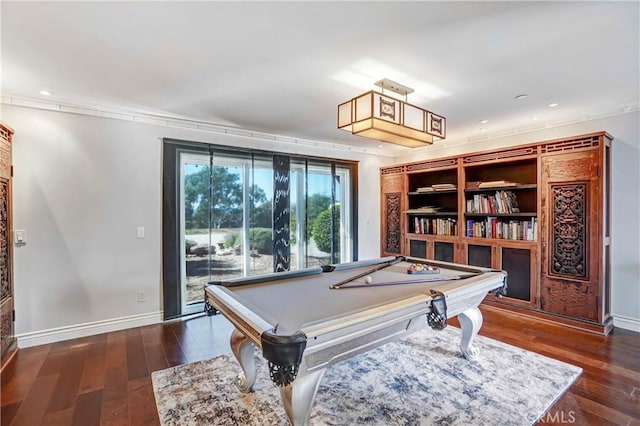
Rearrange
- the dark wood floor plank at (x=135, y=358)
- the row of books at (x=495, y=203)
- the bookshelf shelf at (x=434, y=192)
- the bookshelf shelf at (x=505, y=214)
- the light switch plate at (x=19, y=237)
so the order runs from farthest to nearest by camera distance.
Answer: the bookshelf shelf at (x=434, y=192) < the row of books at (x=495, y=203) < the bookshelf shelf at (x=505, y=214) < the light switch plate at (x=19, y=237) < the dark wood floor plank at (x=135, y=358)

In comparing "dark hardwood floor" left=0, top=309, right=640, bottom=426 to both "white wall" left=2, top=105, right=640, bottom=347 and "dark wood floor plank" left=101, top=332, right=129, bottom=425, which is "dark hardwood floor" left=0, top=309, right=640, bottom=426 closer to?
"dark wood floor plank" left=101, top=332, right=129, bottom=425

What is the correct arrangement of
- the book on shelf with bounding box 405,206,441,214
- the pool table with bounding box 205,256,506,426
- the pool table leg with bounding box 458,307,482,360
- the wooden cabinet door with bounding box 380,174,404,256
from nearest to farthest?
the pool table with bounding box 205,256,506,426 → the pool table leg with bounding box 458,307,482,360 → the book on shelf with bounding box 405,206,441,214 → the wooden cabinet door with bounding box 380,174,404,256

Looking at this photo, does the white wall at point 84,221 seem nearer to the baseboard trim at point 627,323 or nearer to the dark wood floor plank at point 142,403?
the dark wood floor plank at point 142,403

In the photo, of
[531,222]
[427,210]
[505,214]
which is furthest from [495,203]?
[427,210]

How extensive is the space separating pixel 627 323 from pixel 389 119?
3.46 meters

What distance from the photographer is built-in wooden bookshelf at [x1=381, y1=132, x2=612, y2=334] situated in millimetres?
3236

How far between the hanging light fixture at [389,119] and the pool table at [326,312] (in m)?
1.20

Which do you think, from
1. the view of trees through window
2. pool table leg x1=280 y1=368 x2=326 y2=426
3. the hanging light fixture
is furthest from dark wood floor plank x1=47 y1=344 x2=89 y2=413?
the hanging light fixture

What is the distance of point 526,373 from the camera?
2385 millimetres

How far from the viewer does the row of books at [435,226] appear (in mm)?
4625

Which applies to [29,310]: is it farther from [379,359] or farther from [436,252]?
[436,252]

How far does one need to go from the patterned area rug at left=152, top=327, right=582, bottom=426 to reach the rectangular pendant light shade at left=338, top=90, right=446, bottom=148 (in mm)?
1911

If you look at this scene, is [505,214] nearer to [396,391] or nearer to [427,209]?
[427,209]

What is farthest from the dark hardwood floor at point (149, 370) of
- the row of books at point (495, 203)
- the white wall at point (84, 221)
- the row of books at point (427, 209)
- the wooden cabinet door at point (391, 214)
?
the wooden cabinet door at point (391, 214)
